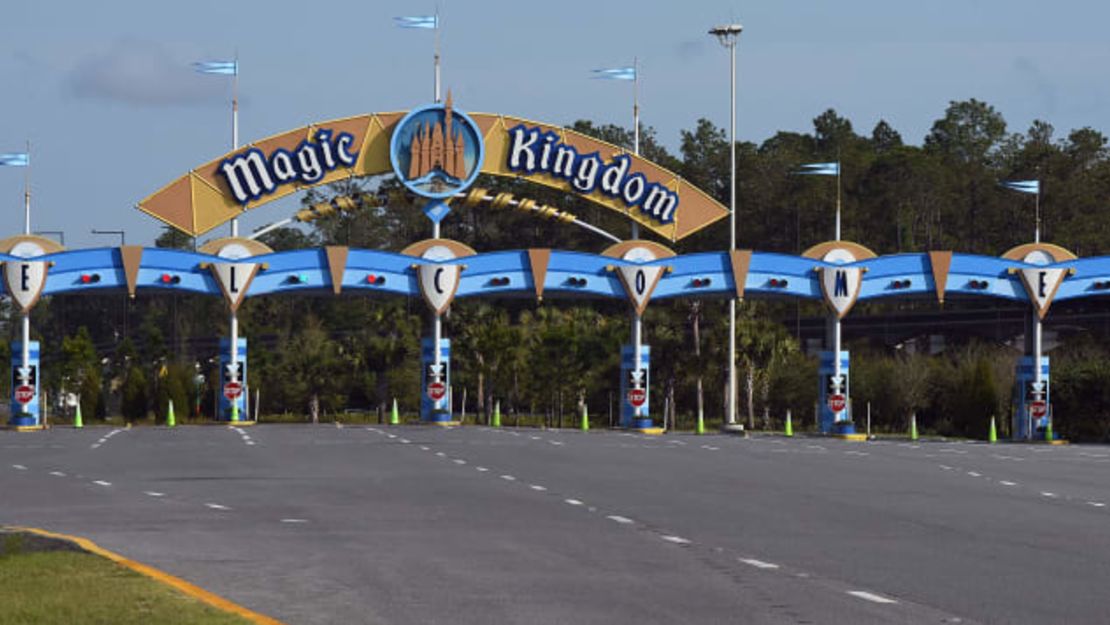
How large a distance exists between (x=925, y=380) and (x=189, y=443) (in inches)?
1808

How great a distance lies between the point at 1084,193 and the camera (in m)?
122

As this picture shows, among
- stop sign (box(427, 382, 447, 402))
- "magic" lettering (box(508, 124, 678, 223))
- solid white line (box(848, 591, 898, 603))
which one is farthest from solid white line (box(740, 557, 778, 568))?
"magic" lettering (box(508, 124, 678, 223))

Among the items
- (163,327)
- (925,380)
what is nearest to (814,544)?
(925,380)

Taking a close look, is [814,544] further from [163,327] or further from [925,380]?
[163,327]

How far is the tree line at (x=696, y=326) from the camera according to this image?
87.1m

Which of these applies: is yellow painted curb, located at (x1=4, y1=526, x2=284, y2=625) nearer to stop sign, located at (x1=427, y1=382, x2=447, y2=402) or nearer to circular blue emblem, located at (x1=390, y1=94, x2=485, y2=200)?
stop sign, located at (x1=427, y1=382, x2=447, y2=402)

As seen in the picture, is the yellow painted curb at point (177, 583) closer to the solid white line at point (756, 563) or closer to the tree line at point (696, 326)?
the solid white line at point (756, 563)

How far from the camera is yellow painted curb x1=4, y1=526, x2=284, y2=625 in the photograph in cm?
1332

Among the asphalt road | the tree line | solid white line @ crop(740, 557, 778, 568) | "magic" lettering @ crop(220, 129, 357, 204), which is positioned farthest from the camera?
the tree line

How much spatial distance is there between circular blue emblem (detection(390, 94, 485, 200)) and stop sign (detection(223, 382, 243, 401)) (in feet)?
29.1

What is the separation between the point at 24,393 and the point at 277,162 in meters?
11.4

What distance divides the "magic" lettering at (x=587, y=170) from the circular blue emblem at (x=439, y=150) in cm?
168

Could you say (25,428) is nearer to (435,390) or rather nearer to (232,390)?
(232,390)

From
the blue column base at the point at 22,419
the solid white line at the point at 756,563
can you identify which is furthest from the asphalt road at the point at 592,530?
the blue column base at the point at 22,419
